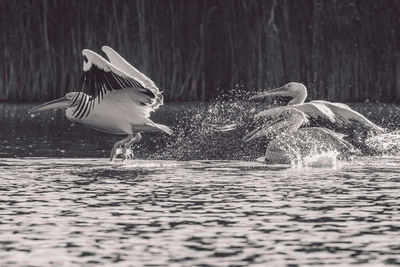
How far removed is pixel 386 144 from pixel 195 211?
598 cm

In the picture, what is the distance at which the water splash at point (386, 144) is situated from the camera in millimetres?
14562

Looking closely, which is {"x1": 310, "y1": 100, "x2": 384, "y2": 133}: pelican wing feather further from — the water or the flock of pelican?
the water

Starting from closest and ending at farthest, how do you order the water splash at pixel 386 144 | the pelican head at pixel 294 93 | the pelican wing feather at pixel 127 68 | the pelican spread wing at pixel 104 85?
the pelican spread wing at pixel 104 85
the pelican wing feather at pixel 127 68
the water splash at pixel 386 144
the pelican head at pixel 294 93

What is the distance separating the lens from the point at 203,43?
1211 inches

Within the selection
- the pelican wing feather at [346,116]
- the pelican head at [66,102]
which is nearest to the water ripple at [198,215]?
the pelican head at [66,102]

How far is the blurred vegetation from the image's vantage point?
97.1 feet

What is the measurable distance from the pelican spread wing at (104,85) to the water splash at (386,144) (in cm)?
275

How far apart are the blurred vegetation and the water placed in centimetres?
1490

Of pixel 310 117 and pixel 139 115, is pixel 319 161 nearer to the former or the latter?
pixel 310 117

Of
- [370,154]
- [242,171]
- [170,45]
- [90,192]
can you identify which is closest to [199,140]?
[370,154]

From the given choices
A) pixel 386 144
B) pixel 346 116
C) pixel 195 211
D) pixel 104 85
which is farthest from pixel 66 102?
pixel 195 211

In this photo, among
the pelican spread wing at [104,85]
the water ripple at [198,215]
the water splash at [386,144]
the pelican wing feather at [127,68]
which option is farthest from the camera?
the water splash at [386,144]

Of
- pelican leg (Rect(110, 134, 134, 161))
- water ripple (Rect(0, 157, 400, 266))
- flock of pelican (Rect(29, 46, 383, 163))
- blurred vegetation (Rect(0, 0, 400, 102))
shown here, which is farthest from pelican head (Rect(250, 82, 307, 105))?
blurred vegetation (Rect(0, 0, 400, 102))

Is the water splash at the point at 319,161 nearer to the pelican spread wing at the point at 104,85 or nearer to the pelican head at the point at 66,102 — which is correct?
the pelican spread wing at the point at 104,85
